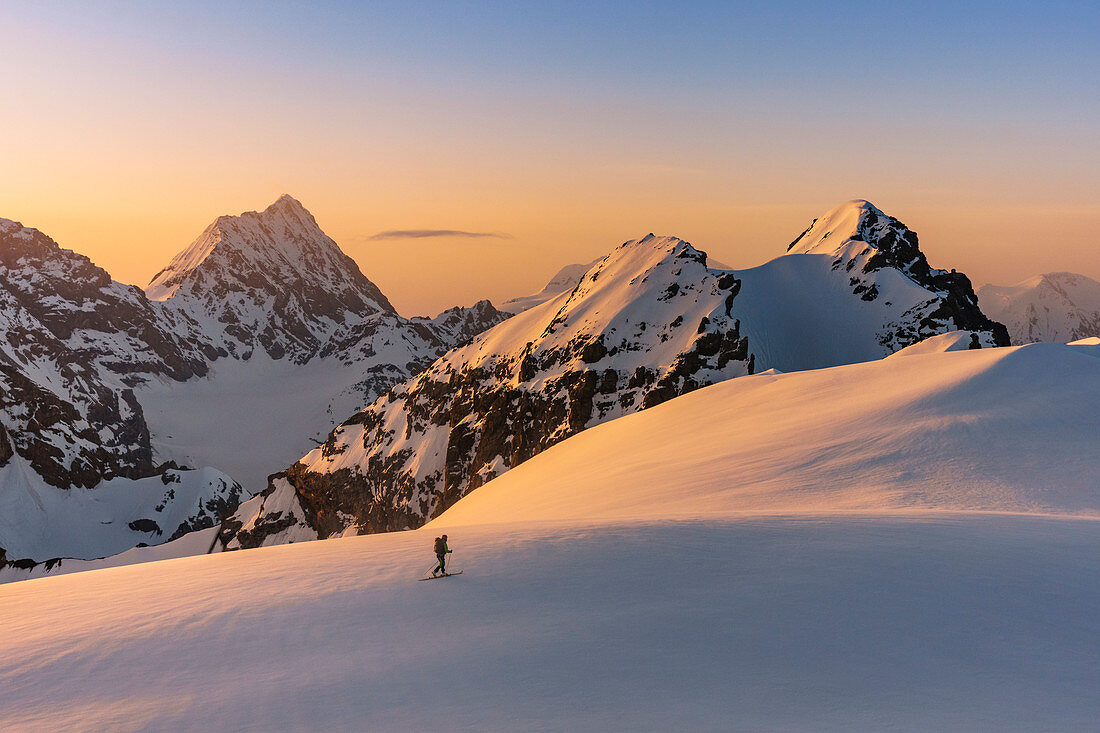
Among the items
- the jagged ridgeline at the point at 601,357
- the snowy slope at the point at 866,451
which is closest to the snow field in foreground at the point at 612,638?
the snowy slope at the point at 866,451

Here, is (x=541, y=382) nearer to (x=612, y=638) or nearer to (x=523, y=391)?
(x=523, y=391)

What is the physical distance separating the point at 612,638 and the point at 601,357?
318ft

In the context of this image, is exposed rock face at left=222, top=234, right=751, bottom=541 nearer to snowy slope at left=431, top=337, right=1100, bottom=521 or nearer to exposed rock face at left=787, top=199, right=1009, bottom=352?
exposed rock face at left=787, top=199, right=1009, bottom=352

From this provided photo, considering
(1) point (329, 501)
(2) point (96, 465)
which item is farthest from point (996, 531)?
(2) point (96, 465)

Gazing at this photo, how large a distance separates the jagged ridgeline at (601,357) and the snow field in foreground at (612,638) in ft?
268

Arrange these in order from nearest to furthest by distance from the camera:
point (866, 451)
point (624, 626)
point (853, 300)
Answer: point (624, 626), point (866, 451), point (853, 300)

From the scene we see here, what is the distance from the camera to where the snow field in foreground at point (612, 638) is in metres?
9.90

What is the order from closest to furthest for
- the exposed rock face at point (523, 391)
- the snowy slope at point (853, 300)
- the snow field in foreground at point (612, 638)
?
the snow field in foreground at point (612, 638) → the exposed rock face at point (523, 391) → the snowy slope at point (853, 300)

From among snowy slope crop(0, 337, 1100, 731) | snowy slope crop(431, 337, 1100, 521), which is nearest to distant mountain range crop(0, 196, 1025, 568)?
snowy slope crop(431, 337, 1100, 521)

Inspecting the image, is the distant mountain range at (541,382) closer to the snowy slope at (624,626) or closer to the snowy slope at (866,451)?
the snowy slope at (866,451)

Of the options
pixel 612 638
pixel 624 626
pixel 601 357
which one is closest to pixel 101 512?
pixel 601 357

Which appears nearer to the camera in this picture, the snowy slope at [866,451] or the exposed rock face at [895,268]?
the snowy slope at [866,451]

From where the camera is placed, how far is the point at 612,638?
1219cm

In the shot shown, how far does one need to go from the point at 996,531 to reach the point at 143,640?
19199 mm
